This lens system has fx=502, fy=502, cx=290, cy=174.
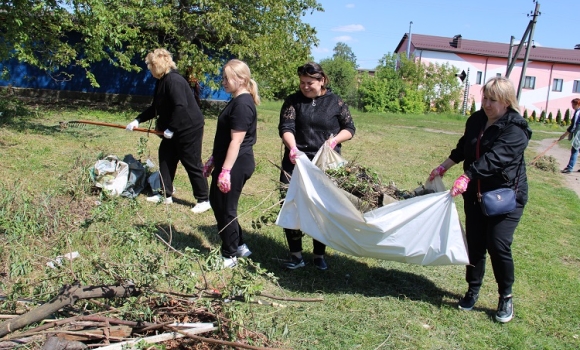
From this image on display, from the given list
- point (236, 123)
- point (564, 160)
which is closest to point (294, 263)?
point (236, 123)

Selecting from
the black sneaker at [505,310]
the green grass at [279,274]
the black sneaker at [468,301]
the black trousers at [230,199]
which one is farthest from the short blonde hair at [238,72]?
the black sneaker at [505,310]

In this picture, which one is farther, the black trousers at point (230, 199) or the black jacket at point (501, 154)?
the black trousers at point (230, 199)

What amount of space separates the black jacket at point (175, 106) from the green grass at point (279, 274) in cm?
96

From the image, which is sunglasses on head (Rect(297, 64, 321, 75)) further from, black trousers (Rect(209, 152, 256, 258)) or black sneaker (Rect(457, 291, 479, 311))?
black sneaker (Rect(457, 291, 479, 311))

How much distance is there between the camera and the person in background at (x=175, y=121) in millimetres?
5469

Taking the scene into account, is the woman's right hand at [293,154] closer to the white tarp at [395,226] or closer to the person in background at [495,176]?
the white tarp at [395,226]

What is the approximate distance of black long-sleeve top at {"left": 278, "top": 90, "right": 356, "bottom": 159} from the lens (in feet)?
13.8

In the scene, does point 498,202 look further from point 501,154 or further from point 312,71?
point 312,71

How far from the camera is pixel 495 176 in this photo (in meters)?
3.53

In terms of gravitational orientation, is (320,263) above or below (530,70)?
below

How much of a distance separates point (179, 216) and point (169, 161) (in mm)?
679

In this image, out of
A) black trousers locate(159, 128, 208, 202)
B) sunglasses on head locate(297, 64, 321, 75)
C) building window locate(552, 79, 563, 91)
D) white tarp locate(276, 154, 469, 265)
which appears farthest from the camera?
building window locate(552, 79, 563, 91)

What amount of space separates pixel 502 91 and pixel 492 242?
108 cm

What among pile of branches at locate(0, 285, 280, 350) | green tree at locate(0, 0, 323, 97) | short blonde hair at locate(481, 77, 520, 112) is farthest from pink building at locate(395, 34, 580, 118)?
pile of branches at locate(0, 285, 280, 350)
